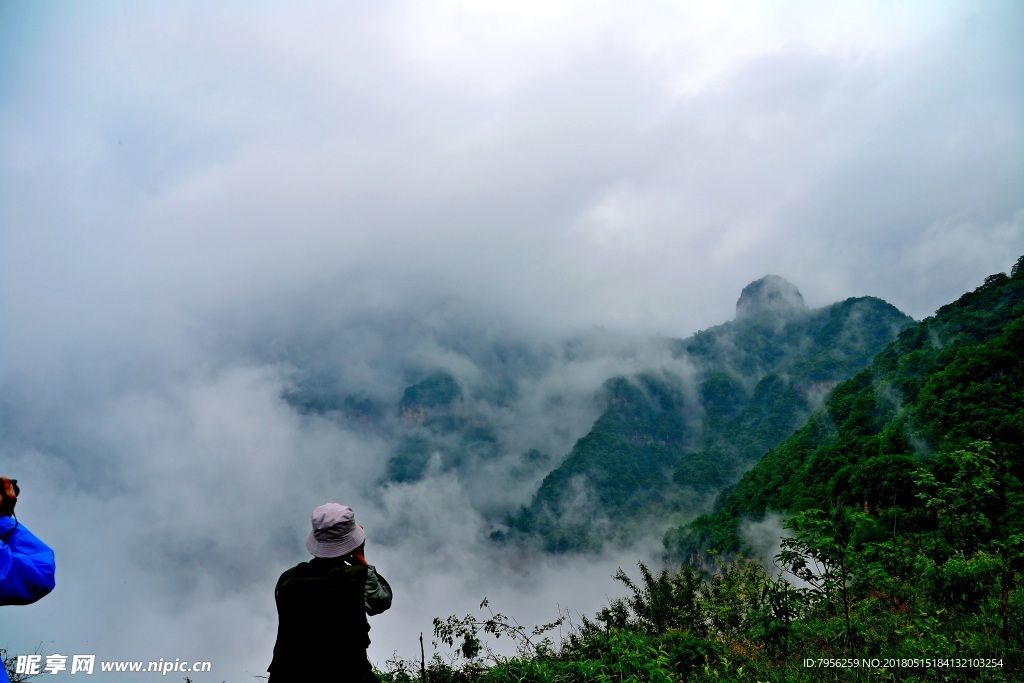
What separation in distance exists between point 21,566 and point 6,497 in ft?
1.22

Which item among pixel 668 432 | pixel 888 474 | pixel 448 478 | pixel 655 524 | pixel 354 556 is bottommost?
pixel 354 556

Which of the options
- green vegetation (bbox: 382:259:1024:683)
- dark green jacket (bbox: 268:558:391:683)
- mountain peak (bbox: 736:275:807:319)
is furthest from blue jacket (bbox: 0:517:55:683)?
mountain peak (bbox: 736:275:807:319)

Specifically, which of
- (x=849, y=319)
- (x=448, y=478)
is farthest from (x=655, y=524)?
(x=448, y=478)

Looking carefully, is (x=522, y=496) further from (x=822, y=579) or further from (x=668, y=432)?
(x=822, y=579)

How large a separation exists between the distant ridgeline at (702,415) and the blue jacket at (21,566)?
91838 mm

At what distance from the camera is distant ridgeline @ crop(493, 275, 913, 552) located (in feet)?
338

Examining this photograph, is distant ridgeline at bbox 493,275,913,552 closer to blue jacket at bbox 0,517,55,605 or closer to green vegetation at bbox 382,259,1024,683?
green vegetation at bbox 382,259,1024,683

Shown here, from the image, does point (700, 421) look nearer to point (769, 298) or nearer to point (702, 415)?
Answer: point (702, 415)

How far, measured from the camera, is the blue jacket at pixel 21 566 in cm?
279

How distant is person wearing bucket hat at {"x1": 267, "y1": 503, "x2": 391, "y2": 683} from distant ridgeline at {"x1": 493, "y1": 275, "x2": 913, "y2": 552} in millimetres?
91256

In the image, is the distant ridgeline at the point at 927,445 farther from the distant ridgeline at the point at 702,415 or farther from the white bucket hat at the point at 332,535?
the distant ridgeline at the point at 702,415

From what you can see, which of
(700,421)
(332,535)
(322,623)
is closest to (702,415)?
(700,421)

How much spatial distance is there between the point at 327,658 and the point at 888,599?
346 inches

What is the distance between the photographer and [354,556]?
3203 mm
